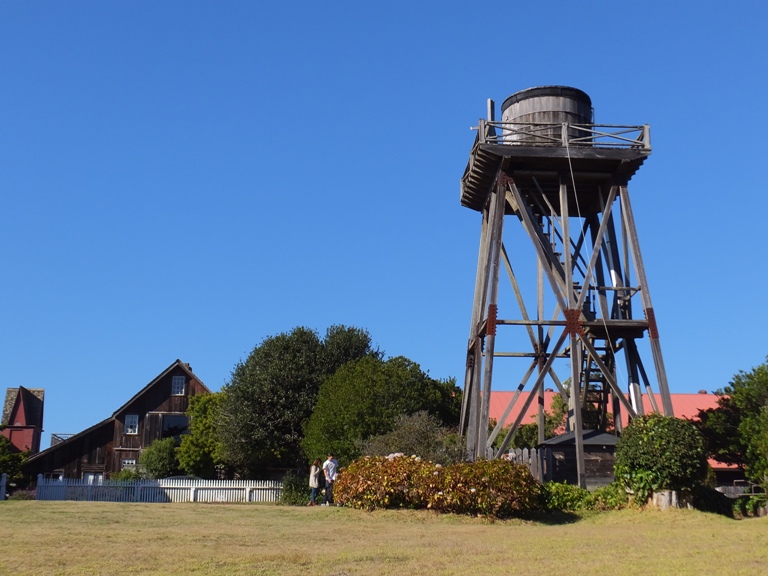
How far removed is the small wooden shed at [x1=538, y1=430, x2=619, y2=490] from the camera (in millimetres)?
26312

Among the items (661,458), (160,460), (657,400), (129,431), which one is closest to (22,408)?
(129,431)

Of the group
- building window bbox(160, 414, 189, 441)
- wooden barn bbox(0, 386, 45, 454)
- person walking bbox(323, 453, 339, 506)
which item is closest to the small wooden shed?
person walking bbox(323, 453, 339, 506)

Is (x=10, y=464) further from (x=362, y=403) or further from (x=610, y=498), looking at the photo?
(x=610, y=498)

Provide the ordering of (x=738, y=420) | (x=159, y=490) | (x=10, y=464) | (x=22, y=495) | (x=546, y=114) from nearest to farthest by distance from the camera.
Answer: (x=546, y=114) → (x=738, y=420) → (x=10, y=464) → (x=22, y=495) → (x=159, y=490)

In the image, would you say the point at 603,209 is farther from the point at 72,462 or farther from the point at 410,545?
the point at 72,462

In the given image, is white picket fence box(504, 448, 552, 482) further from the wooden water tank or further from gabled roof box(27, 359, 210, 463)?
gabled roof box(27, 359, 210, 463)

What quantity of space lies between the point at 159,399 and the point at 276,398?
18.4 metres

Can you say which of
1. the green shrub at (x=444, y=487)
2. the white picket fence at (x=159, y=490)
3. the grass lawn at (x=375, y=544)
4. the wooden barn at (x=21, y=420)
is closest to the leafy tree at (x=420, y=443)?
the green shrub at (x=444, y=487)

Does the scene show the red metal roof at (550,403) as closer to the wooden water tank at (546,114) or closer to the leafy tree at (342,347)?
the leafy tree at (342,347)

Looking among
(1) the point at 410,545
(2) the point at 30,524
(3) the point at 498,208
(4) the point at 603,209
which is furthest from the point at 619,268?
(2) the point at 30,524

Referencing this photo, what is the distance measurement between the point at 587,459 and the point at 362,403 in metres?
10.3

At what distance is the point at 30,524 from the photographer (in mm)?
17500

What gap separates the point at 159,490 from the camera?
38.2m

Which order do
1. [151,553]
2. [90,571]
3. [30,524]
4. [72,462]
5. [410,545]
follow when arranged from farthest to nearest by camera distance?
[72,462]
[30,524]
[410,545]
[151,553]
[90,571]
